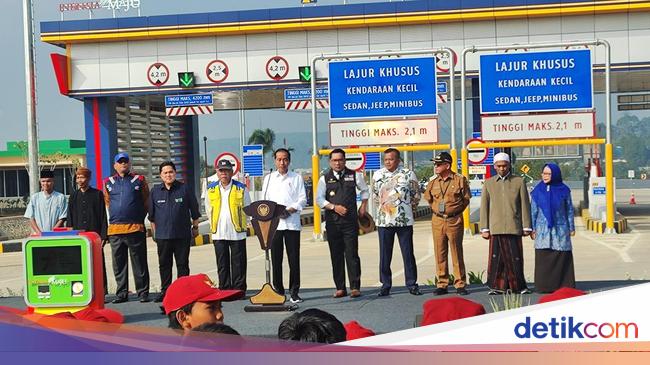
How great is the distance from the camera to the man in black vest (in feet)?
33.5

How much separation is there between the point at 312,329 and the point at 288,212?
7.18 m

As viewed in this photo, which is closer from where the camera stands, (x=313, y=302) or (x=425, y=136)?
(x=313, y=302)

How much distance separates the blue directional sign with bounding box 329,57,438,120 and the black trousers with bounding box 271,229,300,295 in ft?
18.9

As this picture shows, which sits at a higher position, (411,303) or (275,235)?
(275,235)

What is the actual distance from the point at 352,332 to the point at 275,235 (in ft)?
22.7

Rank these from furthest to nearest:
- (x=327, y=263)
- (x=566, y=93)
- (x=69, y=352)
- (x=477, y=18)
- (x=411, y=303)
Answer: (x=477, y=18)
(x=327, y=263)
(x=566, y=93)
(x=411, y=303)
(x=69, y=352)

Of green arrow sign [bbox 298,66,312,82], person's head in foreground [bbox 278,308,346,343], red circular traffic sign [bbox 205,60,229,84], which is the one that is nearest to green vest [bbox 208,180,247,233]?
person's head in foreground [bbox 278,308,346,343]

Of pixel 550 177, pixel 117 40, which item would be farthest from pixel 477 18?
pixel 550 177

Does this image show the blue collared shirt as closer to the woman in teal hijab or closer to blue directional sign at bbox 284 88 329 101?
the woman in teal hijab

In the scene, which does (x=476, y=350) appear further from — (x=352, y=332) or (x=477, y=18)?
(x=477, y=18)

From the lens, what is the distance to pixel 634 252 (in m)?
17.3

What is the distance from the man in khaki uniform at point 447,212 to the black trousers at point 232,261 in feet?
6.87

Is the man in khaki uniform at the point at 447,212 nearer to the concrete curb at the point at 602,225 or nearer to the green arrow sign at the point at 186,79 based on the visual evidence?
the concrete curb at the point at 602,225

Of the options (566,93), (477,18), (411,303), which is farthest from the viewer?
(477,18)
